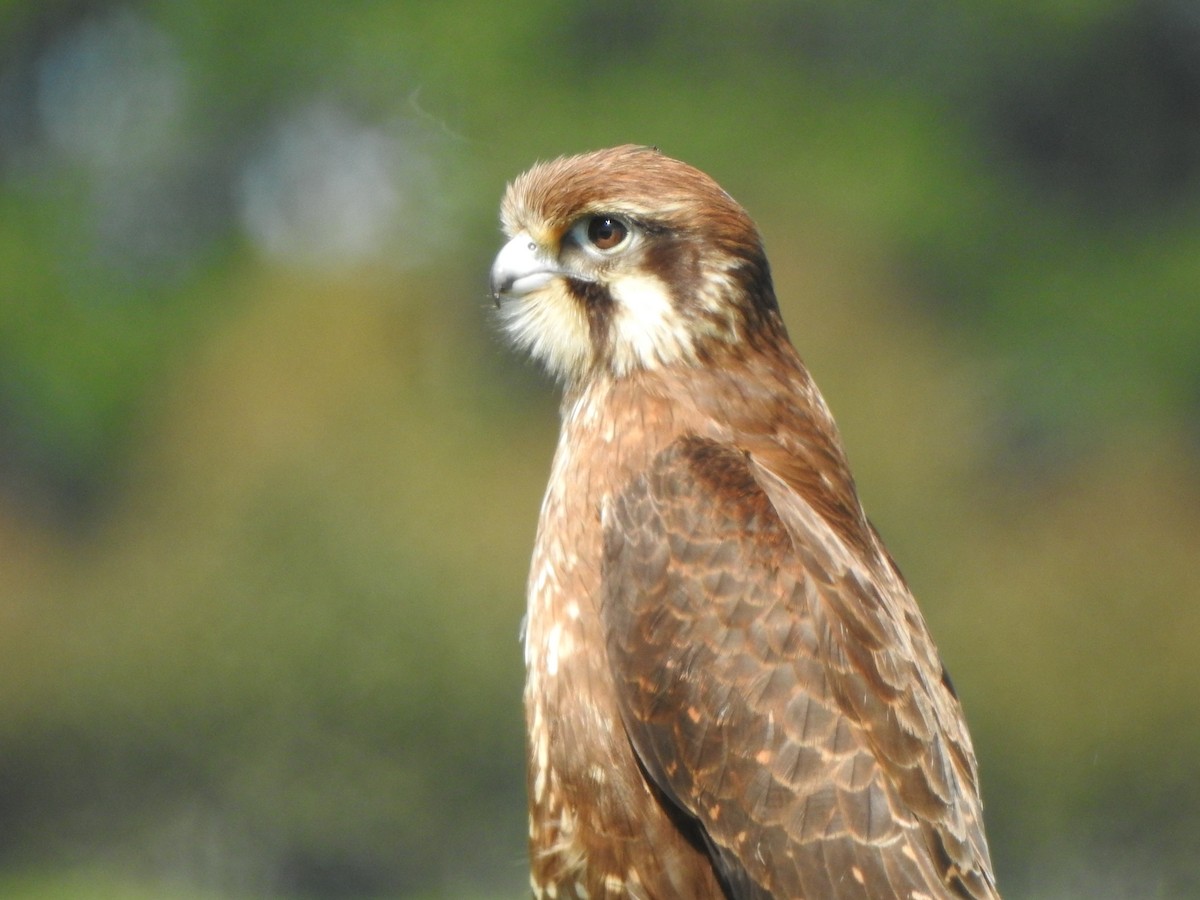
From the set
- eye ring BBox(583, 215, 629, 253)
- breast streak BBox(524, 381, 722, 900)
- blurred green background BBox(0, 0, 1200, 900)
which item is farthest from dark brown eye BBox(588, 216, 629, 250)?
blurred green background BBox(0, 0, 1200, 900)

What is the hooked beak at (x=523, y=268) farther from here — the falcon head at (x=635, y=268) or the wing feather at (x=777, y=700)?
the wing feather at (x=777, y=700)

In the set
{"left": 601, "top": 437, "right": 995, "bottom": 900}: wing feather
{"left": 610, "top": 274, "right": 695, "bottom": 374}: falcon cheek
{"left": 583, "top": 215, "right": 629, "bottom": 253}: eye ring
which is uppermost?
{"left": 583, "top": 215, "right": 629, "bottom": 253}: eye ring

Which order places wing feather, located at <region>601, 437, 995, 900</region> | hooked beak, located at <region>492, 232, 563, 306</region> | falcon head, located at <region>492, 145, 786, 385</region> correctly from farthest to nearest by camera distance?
1. hooked beak, located at <region>492, 232, 563, 306</region>
2. falcon head, located at <region>492, 145, 786, 385</region>
3. wing feather, located at <region>601, 437, 995, 900</region>

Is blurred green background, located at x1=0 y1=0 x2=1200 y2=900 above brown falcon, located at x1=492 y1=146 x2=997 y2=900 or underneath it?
above

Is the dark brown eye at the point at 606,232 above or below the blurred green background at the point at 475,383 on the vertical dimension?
below

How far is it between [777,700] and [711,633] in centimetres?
14

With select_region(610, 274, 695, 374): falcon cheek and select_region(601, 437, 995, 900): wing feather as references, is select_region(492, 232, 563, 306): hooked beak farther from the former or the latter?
select_region(601, 437, 995, 900): wing feather

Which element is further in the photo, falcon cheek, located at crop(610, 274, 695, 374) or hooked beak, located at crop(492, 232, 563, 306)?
hooked beak, located at crop(492, 232, 563, 306)

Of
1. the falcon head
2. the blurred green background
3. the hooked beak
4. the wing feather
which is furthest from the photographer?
the blurred green background

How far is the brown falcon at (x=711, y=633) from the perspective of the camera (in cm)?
242

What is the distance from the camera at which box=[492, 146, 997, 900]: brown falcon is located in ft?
7.95

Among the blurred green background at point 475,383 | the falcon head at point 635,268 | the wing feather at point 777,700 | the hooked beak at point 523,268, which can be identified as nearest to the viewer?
the wing feather at point 777,700

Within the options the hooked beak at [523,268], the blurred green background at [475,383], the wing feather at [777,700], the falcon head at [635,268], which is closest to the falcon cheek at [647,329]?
the falcon head at [635,268]

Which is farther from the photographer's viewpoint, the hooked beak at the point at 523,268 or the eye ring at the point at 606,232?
the hooked beak at the point at 523,268
